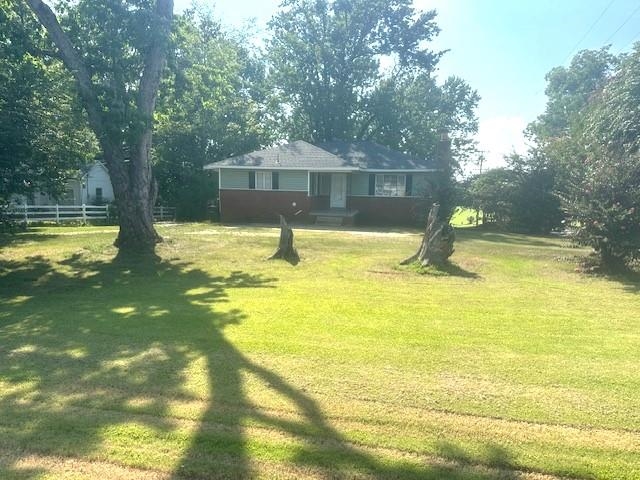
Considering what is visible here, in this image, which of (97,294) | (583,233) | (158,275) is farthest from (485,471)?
(583,233)

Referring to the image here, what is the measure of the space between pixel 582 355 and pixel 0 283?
462 inches

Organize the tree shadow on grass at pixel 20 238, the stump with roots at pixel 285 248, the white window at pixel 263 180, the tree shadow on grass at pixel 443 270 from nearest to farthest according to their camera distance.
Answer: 1. the tree shadow on grass at pixel 443 270
2. the stump with roots at pixel 285 248
3. the tree shadow on grass at pixel 20 238
4. the white window at pixel 263 180

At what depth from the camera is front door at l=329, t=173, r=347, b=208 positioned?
26.6 meters

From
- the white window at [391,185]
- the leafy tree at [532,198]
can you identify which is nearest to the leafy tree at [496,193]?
the leafy tree at [532,198]

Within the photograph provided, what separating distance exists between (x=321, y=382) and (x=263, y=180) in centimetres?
2202

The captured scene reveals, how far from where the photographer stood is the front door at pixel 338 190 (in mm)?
26609

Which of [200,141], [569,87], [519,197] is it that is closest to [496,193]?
[519,197]

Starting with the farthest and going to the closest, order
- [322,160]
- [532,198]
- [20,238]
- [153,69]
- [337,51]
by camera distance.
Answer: [337,51] → [322,160] → [532,198] → [20,238] → [153,69]

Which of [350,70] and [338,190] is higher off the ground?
[350,70]

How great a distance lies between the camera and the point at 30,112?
11000mm

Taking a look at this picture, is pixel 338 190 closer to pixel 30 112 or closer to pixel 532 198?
pixel 532 198

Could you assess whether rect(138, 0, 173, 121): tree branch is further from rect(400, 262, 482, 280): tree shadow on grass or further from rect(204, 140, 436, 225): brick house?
rect(204, 140, 436, 225): brick house

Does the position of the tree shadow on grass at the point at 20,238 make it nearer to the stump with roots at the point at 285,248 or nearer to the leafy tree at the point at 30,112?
the leafy tree at the point at 30,112

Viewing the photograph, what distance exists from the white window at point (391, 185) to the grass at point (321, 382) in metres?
16.4
